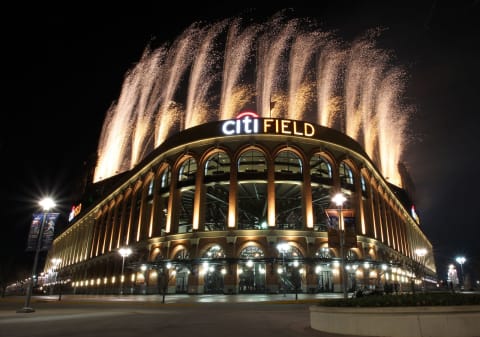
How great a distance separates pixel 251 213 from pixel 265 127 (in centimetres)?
1854

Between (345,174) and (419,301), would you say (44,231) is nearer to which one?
(419,301)

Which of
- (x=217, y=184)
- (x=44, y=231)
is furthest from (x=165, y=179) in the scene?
(x=44, y=231)

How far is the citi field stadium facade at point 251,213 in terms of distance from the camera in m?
45.8

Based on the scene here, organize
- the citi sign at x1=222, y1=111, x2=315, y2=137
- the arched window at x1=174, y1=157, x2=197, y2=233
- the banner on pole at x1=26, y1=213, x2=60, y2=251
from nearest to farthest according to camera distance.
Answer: the banner on pole at x1=26, y1=213, x2=60, y2=251, the citi sign at x1=222, y1=111, x2=315, y2=137, the arched window at x1=174, y1=157, x2=197, y2=233

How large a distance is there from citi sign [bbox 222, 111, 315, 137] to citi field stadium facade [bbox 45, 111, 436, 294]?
152 mm

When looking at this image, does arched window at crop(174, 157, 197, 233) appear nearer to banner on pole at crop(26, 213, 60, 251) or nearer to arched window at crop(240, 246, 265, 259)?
arched window at crop(240, 246, 265, 259)

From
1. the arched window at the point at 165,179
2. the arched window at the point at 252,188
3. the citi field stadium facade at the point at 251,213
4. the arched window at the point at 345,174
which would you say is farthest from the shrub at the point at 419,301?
the arched window at the point at 165,179

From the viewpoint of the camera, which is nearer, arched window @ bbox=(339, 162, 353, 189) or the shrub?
the shrub

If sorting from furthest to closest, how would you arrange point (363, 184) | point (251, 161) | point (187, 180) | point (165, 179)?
point (363, 184) → point (165, 179) → point (251, 161) → point (187, 180)

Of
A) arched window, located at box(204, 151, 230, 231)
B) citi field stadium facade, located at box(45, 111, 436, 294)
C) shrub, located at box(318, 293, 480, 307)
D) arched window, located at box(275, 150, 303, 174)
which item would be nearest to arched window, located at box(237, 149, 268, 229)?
citi field stadium facade, located at box(45, 111, 436, 294)

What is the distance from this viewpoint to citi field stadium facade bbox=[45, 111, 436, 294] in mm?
45844

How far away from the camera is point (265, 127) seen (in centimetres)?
5200

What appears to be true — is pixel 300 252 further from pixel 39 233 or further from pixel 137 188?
pixel 137 188

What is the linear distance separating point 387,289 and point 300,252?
13.7 meters
